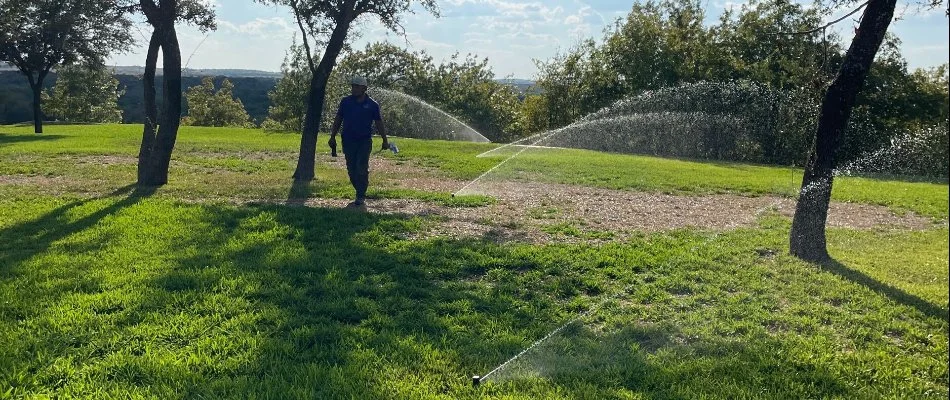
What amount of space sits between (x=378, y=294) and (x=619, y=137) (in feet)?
75.3

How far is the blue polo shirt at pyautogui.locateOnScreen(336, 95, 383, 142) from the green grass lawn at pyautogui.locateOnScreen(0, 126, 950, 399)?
3.51ft

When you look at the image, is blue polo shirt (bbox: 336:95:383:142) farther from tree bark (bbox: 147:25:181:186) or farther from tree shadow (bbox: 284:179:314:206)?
tree bark (bbox: 147:25:181:186)

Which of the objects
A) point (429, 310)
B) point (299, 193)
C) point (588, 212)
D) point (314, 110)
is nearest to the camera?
point (429, 310)

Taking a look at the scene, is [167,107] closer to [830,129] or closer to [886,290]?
[830,129]

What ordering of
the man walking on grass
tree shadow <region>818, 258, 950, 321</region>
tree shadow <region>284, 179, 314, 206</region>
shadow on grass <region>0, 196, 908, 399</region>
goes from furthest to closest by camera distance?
tree shadow <region>284, 179, 314, 206</region> < the man walking on grass < tree shadow <region>818, 258, 950, 321</region> < shadow on grass <region>0, 196, 908, 399</region>

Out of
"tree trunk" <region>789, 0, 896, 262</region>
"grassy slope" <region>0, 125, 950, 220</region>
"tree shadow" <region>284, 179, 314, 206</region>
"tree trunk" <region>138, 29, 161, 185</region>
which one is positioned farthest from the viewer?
"grassy slope" <region>0, 125, 950, 220</region>

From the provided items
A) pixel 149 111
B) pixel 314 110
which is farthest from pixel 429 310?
pixel 149 111

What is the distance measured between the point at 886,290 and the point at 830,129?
5.43 feet

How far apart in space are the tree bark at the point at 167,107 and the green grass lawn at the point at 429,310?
2.32m

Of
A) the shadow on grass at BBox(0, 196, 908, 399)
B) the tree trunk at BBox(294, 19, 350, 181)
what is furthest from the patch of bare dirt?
the tree trunk at BBox(294, 19, 350, 181)

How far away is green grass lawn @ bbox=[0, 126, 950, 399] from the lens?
351cm

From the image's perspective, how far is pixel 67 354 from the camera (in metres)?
3.71

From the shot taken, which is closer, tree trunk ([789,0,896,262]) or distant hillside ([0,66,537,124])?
tree trunk ([789,0,896,262])

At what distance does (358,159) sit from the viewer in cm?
884
